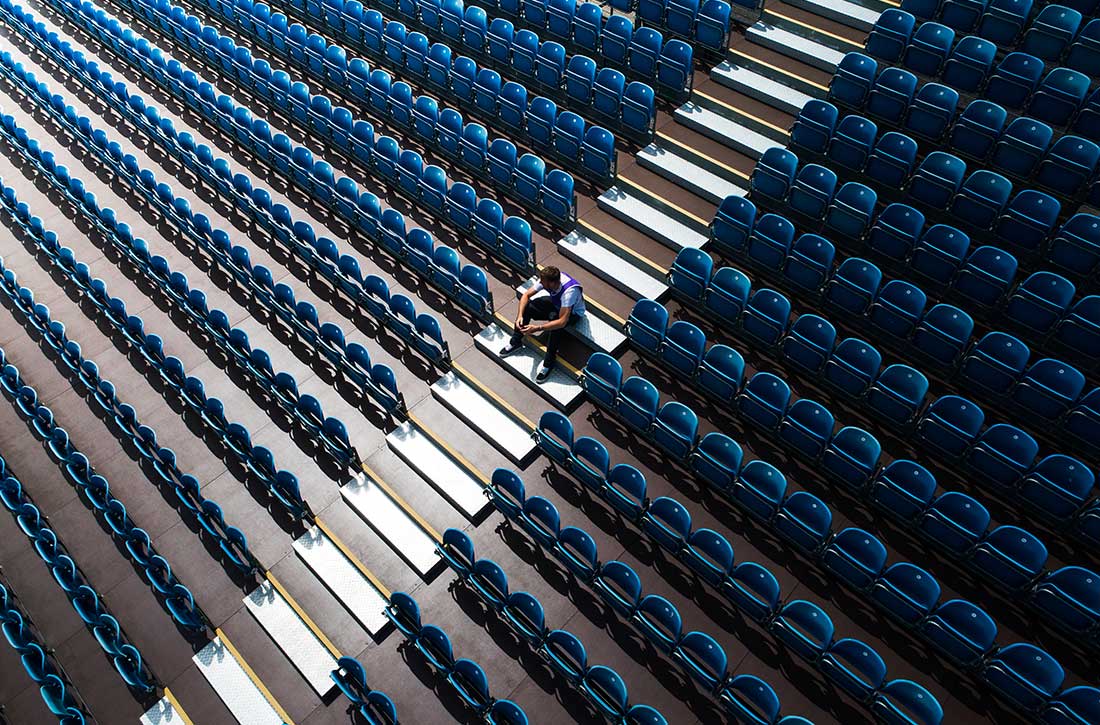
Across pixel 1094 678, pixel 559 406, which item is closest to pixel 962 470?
pixel 1094 678

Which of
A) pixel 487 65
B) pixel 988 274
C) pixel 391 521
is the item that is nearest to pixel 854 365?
pixel 988 274

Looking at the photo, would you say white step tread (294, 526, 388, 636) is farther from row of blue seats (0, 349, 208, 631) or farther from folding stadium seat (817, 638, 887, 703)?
folding stadium seat (817, 638, 887, 703)

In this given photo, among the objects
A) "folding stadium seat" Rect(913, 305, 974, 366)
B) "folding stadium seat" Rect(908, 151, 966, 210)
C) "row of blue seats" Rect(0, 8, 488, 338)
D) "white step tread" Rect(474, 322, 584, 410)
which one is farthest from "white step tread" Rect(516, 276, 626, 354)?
"folding stadium seat" Rect(908, 151, 966, 210)

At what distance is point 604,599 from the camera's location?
5.37 m

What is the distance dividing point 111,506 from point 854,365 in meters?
6.17

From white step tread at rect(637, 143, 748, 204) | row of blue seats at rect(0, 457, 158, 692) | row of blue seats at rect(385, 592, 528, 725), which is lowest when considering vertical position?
row of blue seats at rect(0, 457, 158, 692)

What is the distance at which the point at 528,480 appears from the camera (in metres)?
6.09

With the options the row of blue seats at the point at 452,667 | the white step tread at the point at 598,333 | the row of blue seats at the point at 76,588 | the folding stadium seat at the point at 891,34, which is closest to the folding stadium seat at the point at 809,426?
the white step tread at the point at 598,333

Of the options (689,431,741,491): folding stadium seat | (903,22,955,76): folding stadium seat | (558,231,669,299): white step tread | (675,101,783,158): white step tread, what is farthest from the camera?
(675,101,783,158): white step tread

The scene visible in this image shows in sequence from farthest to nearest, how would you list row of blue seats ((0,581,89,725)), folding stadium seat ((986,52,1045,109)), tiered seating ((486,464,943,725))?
folding stadium seat ((986,52,1045,109)) → row of blue seats ((0,581,89,725)) → tiered seating ((486,464,943,725))

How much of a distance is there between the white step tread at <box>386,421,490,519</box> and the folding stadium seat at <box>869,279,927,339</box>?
350cm

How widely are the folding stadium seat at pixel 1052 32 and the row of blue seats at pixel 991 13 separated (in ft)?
0.13

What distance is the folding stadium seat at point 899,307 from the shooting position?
5742 millimetres

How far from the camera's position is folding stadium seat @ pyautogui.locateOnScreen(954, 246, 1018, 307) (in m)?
5.71
